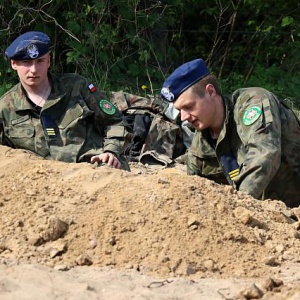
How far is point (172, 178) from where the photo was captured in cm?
493

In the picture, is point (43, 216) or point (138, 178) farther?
point (138, 178)

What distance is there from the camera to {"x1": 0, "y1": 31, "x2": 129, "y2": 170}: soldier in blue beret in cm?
711

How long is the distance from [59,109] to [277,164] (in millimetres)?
2074

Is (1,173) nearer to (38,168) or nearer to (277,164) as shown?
(38,168)

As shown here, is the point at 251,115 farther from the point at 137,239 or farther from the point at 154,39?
the point at 154,39

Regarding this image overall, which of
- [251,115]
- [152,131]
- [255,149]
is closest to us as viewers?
[255,149]

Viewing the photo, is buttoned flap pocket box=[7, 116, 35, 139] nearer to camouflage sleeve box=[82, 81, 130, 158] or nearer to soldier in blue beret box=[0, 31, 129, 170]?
soldier in blue beret box=[0, 31, 129, 170]

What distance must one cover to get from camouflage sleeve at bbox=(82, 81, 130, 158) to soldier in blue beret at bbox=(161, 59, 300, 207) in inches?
29.8

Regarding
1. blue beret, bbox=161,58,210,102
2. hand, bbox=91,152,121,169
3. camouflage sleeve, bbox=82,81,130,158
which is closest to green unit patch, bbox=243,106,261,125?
blue beret, bbox=161,58,210,102

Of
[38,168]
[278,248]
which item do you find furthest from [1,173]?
[278,248]

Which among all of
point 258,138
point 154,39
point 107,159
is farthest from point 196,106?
point 154,39

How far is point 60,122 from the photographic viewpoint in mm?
7188

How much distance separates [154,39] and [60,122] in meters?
5.76

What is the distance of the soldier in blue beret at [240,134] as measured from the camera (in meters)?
5.64
